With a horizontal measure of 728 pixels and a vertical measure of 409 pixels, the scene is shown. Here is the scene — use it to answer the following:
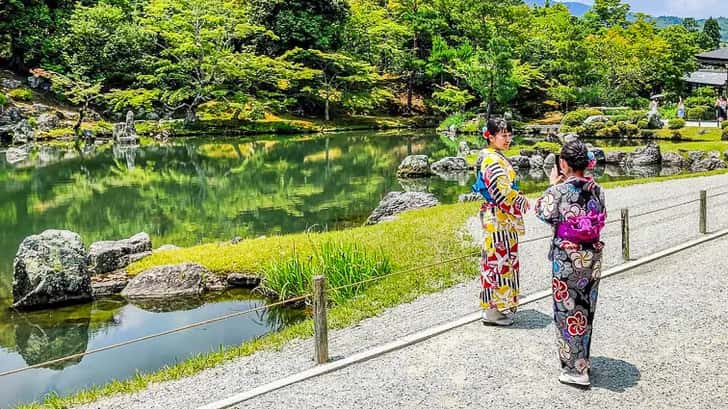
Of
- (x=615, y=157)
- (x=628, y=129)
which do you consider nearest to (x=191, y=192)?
(x=615, y=157)

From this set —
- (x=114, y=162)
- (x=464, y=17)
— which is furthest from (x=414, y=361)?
(x=464, y=17)

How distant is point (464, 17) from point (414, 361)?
44848mm

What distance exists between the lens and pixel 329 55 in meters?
40.0

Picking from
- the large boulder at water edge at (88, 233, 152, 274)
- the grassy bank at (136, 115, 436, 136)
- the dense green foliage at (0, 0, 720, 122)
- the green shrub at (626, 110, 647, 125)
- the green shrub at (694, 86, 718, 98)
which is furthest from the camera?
the green shrub at (694, 86, 718, 98)

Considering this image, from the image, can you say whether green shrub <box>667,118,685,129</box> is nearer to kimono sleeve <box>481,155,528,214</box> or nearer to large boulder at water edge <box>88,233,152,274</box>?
large boulder at water edge <box>88,233,152,274</box>

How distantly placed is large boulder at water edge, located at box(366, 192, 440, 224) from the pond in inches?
25.8

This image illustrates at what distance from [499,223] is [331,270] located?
9.54 feet

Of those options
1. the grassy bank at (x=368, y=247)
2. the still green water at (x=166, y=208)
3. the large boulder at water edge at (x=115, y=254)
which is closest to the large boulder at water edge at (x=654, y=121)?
the still green water at (x=166, y=208)

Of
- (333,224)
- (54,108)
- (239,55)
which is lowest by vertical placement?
(333,224)

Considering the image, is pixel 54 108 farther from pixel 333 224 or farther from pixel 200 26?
pixel 333 224

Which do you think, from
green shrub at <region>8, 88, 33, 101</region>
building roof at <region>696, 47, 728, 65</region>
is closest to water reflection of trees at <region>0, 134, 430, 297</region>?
green shrub at <region>8, 88, 33, 101</region>

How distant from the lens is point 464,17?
153ft

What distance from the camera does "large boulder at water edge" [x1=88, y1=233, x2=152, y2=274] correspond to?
10.1 metres

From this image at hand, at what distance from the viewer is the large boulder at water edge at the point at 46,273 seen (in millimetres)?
8719
